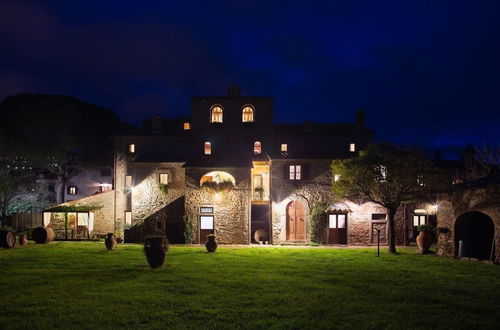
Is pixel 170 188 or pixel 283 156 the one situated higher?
pixel 283 156

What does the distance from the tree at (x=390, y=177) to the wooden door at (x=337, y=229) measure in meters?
4.93

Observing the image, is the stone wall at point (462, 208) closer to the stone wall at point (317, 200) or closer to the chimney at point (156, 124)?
the stone wall at point (317, 200)

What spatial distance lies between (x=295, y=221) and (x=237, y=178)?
5.54 meters

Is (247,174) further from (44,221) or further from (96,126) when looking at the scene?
(96,126)

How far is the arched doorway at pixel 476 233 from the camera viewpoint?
953 inches

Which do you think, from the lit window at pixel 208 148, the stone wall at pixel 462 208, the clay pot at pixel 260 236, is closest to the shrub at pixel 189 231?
the clay pot at pixel 260 236

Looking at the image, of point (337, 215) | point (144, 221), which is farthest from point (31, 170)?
point (337, 215)

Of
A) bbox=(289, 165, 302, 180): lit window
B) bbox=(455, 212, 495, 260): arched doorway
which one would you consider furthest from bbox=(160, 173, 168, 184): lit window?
bbox=(455, 212, 495, 260): arched doorway

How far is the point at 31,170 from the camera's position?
4606cm

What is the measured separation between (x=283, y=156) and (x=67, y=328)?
24.6 meters

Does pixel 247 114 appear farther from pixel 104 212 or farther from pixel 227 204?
pixel 104 212

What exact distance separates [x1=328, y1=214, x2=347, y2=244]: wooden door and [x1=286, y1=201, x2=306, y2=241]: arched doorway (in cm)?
193

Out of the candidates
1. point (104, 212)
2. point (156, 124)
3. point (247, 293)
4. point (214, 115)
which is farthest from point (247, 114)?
point (247, 293)

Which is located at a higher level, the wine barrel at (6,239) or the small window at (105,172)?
the small window at (105,172)
